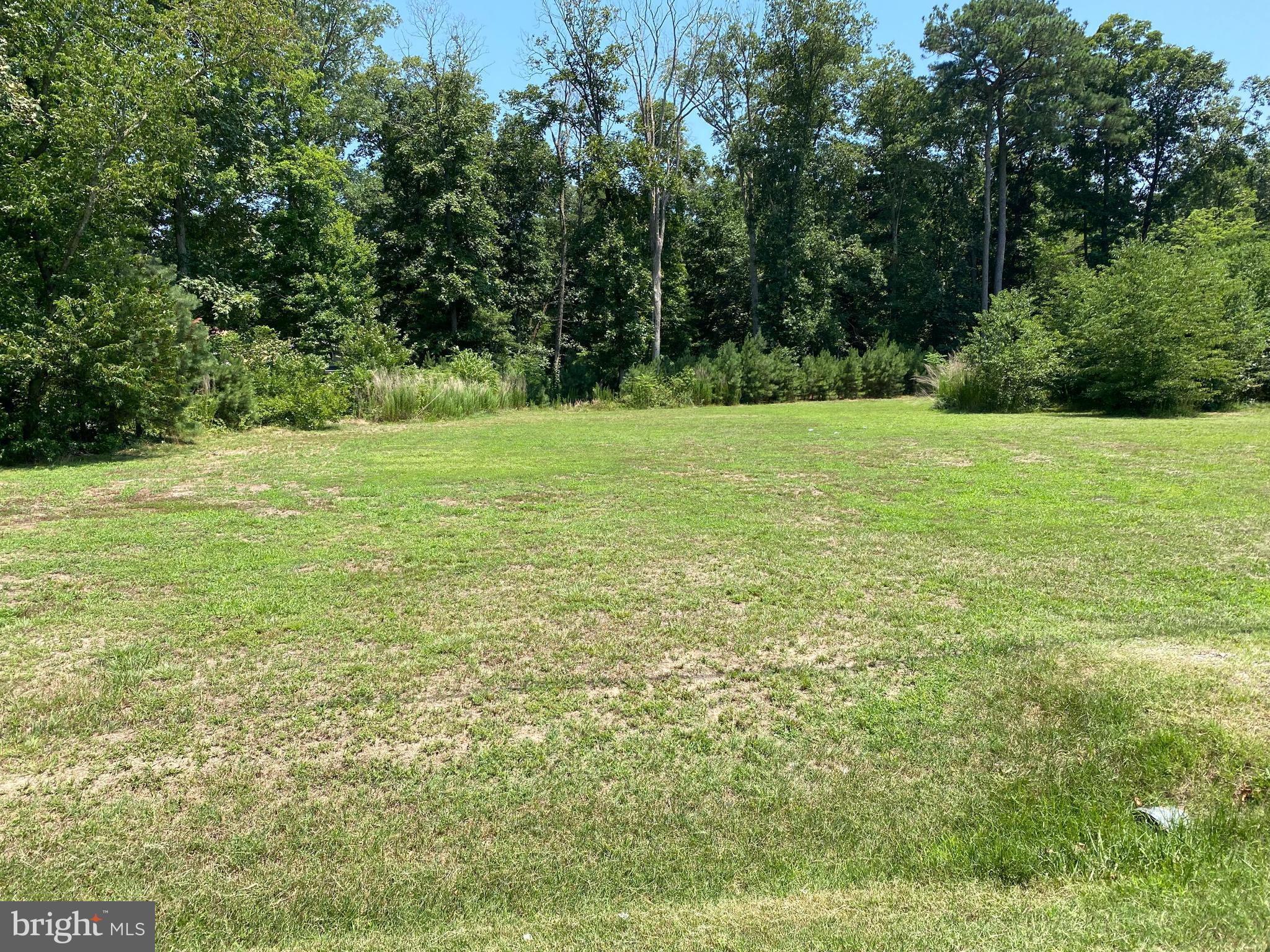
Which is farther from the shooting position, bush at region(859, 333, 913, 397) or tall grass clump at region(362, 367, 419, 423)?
bush at region(859, 333, 913, 397)

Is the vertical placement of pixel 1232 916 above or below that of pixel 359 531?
below

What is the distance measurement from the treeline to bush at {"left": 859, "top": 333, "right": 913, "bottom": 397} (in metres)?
1.11

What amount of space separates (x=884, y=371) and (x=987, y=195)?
11688 millimetres

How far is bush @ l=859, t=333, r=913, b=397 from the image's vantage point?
2758cm

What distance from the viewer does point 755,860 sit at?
91.8 inches

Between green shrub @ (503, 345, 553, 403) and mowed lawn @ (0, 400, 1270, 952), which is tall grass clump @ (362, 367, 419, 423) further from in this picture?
mowed lawn @ (0, 400, 1270, 952)

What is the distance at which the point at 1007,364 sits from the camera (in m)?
17.6

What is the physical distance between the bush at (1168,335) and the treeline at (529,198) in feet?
2.85

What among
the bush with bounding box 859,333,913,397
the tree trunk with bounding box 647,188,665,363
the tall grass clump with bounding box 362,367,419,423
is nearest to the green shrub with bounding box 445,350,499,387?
the tall grass clump with bounding box 362,367,419,423

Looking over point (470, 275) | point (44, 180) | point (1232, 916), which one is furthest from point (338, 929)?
point (470, 275)

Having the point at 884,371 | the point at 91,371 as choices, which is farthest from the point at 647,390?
the point at 91,371

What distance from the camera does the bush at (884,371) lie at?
90.5 ft

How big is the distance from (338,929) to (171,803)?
1.03 meters

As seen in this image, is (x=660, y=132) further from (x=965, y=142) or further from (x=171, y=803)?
(x=171, y=803)
